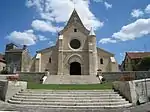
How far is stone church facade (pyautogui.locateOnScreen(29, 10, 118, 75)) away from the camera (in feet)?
127

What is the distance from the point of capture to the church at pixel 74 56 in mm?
38812

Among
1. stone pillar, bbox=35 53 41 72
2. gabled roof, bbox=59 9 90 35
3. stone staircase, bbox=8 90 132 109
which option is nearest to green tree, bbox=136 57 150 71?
gabled roof, bbox=59 9 90 35

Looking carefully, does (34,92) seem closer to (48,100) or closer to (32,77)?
(48,100)

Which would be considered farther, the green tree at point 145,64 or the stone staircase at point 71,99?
the green tree at point 145,64

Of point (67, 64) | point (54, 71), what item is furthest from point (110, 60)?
point (54, 71)

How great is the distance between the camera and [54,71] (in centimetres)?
3931

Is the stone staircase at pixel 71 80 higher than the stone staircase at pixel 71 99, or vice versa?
the stone staircase at pixel 71 80

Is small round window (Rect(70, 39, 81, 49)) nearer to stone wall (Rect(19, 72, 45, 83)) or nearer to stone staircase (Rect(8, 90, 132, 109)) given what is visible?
stone wall (Rect(19, 72, 45, 83))

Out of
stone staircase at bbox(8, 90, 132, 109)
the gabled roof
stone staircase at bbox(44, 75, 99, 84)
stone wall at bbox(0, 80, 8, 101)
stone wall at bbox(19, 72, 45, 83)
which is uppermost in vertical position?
the gabled roof

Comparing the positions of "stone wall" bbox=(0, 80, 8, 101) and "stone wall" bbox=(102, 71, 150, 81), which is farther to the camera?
"stone wall" bbox=(102, 71, 150, 81)

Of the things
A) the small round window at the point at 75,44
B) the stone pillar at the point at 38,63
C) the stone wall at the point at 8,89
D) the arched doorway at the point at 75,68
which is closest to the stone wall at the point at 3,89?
the stone wall at the point at 8,89

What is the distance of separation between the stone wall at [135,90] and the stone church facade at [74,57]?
2383cm

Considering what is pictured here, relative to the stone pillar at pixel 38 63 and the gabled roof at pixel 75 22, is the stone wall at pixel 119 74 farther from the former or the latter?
the stone pillar at pixel 38 63

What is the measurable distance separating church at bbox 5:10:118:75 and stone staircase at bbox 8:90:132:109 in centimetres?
2390
